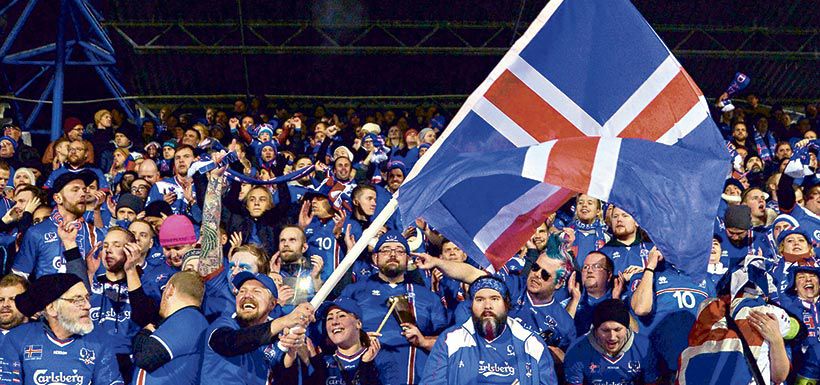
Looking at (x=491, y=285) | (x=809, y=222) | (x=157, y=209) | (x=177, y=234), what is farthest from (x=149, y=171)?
(x=809, y=222)

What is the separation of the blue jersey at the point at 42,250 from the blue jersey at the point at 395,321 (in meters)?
2.63

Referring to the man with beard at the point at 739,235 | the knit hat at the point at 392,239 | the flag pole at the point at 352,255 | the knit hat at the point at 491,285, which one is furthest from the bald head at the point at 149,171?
the flag pole at the point at 352,255

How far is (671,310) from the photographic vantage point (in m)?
9.76

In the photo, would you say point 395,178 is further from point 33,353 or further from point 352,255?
point 352,255

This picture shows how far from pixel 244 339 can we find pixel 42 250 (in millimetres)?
3907

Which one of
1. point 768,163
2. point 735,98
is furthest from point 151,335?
point 735,98

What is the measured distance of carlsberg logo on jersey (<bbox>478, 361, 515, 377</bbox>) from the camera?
348 inches

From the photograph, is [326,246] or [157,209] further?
[157,209]

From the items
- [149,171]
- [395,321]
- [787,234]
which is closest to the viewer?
[395,321]

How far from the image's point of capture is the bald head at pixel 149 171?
13469mm

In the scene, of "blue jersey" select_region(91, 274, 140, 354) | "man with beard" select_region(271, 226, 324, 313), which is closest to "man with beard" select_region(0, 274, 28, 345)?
"blue jersey" select_region(91, 274, 140, 354)

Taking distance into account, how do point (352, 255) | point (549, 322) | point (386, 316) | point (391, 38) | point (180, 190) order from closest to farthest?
point (352, 255) → point (386, 316) → point (549, 322) → point (180, 190) → point (391, 38)

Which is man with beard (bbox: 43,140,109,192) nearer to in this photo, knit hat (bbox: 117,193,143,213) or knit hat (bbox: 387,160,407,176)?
knit hat (bbox: 117,193,143,213)

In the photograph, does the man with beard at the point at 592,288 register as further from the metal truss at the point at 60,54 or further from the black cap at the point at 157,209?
the metal truss at the point at 60,54
